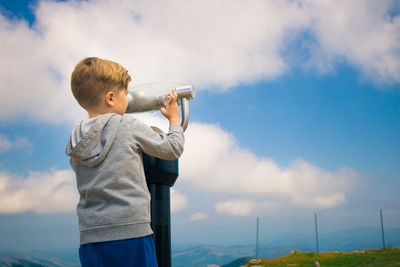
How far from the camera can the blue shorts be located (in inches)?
45.0

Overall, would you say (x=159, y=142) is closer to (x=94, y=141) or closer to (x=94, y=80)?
(x=94, y=141)

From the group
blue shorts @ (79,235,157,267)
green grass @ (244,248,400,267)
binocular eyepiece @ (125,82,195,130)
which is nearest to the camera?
blue shorts @ (79,235,157,267)

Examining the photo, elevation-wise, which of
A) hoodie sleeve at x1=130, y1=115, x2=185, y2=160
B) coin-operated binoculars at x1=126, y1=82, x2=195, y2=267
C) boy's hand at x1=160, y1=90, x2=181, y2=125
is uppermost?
boy's hand at x1=160, y1=90, x2=181, y2=125

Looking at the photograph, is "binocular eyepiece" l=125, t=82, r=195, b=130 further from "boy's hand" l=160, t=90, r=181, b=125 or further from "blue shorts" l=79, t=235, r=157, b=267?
"blue shorts" l=79, t=235, r=157, b=267

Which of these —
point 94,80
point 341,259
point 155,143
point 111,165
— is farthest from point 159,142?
point 341,259

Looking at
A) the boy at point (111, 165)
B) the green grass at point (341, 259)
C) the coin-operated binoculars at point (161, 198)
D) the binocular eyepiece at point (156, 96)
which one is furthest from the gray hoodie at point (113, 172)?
the green grass at point (341, 259)

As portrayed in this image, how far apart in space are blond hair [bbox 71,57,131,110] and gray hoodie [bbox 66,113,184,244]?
11 centimetres

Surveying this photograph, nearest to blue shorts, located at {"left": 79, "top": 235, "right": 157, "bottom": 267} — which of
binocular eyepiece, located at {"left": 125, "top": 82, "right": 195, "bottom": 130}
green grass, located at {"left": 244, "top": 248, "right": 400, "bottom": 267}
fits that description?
binocular eyepiece, located at {"left": 125, "top": 82, "right": 195, "bottom": 130}

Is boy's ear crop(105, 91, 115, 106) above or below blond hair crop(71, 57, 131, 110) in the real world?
below

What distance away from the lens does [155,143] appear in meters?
1.26

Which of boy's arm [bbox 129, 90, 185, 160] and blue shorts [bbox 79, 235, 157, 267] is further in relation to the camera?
boy's arm [bbox 129, 90, 185, 160]

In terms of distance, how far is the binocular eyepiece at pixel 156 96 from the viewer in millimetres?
1632

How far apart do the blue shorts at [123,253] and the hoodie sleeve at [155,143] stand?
33 cm

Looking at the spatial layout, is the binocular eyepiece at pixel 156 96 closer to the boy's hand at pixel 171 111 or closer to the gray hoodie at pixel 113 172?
the boy's hand at pixel 171 111
